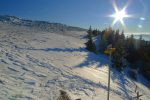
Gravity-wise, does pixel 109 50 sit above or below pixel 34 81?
above

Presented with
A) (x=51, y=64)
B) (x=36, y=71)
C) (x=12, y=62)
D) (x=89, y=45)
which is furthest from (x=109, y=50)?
(x=89, y=45)

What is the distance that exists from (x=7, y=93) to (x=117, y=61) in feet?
109

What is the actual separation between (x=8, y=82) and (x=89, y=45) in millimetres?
36484

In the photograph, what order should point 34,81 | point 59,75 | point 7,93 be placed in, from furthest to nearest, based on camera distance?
point 59,75 < point 34,81 < point 7,93

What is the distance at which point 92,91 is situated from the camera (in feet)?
69.5

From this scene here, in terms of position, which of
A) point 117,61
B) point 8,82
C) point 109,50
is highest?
point 109,50

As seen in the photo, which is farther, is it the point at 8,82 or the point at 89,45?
the point at 89,45

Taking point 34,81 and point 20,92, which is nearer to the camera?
point 20,92

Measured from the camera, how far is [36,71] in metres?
20.5

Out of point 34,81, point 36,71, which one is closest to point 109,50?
point 34,81

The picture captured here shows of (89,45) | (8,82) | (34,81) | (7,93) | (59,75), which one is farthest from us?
(89,45)

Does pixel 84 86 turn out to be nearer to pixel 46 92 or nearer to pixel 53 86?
pixel 53 86

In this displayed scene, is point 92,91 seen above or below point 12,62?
below

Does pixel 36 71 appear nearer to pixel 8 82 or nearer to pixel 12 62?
pixel 12 62
